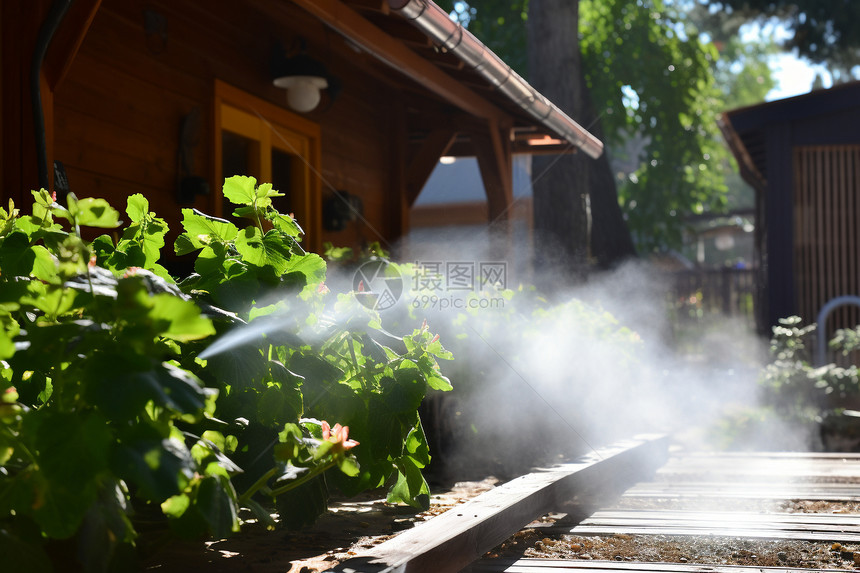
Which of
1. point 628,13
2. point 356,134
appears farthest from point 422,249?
point 628,13

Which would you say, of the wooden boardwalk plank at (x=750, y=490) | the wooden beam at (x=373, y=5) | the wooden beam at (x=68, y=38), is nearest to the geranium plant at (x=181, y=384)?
the wooden beam at (x=68, y=38)

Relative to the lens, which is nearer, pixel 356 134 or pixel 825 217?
pixel 356 134

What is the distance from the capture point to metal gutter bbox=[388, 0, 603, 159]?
15.1ft

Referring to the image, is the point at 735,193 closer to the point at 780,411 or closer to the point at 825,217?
the point at 825,217

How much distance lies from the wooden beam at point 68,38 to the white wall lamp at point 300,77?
7.51 ft

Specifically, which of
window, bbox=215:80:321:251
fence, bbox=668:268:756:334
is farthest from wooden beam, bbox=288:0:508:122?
fence, bbox=668:268:756:334

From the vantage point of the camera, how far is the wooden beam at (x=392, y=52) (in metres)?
4.62

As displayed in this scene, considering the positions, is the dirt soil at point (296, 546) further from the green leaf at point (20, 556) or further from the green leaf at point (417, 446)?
the green leaf at point (20, 556)

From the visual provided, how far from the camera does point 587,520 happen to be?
3318mm

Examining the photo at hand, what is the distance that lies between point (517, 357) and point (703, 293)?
49.4 ft

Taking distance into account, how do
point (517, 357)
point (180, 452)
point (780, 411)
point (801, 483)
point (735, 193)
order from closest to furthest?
point (180, 452)
point (801, 483)
point (517, 357)
point (780, 411)
point (735, 193)

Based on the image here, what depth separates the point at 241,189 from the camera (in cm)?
240


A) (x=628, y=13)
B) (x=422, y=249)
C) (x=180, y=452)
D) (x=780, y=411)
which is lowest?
(x=780, y=411)

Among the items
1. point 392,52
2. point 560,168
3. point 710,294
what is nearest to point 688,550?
point 392,52
